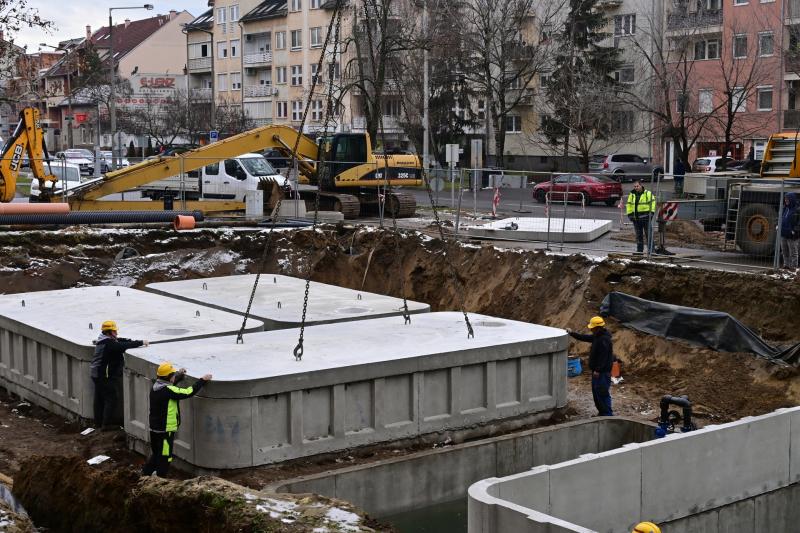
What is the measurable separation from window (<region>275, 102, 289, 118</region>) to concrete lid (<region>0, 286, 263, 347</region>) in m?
58.7

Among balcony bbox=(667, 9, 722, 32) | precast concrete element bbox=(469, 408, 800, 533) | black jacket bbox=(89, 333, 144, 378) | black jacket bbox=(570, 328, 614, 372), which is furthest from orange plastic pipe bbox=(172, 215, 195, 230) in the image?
balcony bbox=(667, 9, 722, 32)

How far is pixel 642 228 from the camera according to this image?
2452cm

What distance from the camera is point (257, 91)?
7969 centimetres

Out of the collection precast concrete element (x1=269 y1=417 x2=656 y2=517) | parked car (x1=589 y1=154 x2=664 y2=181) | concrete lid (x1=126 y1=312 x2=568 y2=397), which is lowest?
precast concrete element (x1=269 y1=417 x2=656 y2=517)

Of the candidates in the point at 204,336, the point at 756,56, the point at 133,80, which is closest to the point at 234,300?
the point at 204,336

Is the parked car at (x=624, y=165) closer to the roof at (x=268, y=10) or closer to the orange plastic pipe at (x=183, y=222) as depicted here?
the roof at (x=268, y=10)

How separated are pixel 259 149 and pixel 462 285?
26.8 feet

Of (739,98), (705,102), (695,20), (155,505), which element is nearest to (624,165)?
(705,102)

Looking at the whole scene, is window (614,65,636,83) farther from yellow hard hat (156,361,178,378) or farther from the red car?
yellow hard hat (156,361,178,378)

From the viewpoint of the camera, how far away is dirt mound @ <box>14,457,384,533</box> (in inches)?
389

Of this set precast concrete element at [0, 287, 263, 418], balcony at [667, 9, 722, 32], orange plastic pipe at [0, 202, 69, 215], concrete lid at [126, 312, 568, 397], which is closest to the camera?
concrete lid at [126, 312, 568, 397]

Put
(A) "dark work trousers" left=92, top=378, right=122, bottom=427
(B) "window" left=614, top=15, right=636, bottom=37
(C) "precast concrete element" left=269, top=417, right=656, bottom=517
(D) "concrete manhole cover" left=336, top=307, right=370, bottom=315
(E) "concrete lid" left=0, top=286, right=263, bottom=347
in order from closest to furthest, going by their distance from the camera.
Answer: (C) "precast concrete element" left=269, top=417, right=656, bottom=517 < (A) "dark work trousers" left=92, top=378, right=122, bottom=427 < (E) "concrete lid" left=0, top=286, right=263, bottom=347 < (D) "concrete manhole cover" left=336, top=307, right=370, bottom=315 < (B) "window" left=614, top=15, right=636, bottom=37

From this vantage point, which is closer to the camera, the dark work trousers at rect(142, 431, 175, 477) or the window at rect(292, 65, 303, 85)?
the dark work trousers at rect(142, 431, 175, 477)

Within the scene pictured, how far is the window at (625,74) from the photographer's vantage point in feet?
189
